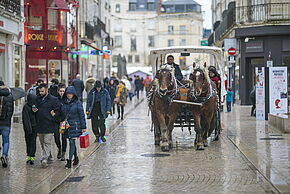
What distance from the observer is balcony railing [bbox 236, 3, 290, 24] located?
33156mm

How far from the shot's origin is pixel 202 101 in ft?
48.3

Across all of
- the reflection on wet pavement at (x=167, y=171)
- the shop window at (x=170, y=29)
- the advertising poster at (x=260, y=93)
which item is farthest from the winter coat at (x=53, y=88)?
the shop window at (x=170, y=29)

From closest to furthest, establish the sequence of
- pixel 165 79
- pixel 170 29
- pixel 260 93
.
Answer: pixel 165 79, pixel 260 93, pixel 170 29

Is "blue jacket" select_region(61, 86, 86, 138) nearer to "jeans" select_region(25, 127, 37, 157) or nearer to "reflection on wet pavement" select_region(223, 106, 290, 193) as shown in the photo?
"jeans" select_region(25, 127, 37, 157)

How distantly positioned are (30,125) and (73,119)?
877 millimetres

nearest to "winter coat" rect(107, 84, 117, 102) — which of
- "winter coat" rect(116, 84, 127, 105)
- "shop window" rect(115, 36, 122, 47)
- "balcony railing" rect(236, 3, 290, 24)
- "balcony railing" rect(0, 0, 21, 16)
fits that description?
"winter coat" rect(116, 84, 127, 105)

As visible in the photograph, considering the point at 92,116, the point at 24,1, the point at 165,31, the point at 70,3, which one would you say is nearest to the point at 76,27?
the point at 70,3

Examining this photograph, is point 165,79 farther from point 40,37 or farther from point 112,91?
point 40,37

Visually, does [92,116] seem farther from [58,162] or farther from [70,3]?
[70,3]

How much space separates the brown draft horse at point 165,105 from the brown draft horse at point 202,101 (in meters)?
0.47

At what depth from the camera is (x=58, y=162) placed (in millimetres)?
12953

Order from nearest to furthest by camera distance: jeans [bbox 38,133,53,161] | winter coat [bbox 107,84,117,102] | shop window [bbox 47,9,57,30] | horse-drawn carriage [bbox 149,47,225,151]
Answer: jeans [bbox 38,133,53,161], horse-drawn carriage [bbox 149,47,225,151], winter coat [bbox 107,84,117,102], shop window [bbox 47,9,57,30]

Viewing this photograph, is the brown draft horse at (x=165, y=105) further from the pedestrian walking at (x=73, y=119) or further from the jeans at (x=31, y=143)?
the jeans at (x=31, y=143)

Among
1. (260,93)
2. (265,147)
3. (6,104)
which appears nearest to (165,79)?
(265,147)
